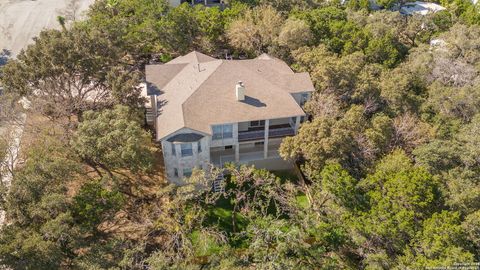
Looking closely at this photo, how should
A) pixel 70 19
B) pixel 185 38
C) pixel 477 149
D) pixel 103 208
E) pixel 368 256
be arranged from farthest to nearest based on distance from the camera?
1. pixel 70 19
2. pixel 185 38
3. pixel 477 149
4. pixel 103 208
5. pixel 368 256

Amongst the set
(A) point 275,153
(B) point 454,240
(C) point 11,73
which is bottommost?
(A) point 275,153

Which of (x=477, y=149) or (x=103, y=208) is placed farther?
(x=477, y=149)

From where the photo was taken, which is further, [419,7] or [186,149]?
[419,7]

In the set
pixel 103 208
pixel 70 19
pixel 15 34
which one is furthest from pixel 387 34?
pixel 15 34

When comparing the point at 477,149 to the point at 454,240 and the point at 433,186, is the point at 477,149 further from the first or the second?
the point at 454,240

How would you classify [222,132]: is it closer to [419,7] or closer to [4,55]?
[4,55]

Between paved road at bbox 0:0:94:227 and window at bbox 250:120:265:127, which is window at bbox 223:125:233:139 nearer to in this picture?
window at bbox 250:120:265:127

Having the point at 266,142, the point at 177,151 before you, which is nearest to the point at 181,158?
the point at 177,151
